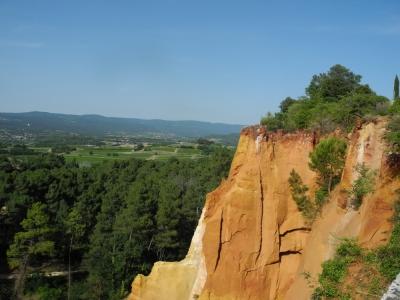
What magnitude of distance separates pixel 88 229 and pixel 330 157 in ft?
106

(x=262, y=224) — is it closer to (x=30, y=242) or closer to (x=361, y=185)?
(x=361, y=185)

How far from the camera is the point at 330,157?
17328 millimetres

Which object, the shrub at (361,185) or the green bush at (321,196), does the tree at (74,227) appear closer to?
the green bush at (321,196)

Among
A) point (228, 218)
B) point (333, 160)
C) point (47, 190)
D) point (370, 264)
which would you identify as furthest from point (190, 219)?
point (370, 264)

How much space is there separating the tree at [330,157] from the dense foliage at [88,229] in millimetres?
21118

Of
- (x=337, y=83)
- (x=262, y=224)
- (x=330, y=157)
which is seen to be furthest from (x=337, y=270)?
(x=337, y=83)

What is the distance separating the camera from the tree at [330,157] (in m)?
17.3

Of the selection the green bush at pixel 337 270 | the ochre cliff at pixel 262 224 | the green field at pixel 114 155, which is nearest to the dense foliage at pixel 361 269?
the green bush at pixel 337 270

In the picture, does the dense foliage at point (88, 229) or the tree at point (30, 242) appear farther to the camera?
the tree at point (30, 242)

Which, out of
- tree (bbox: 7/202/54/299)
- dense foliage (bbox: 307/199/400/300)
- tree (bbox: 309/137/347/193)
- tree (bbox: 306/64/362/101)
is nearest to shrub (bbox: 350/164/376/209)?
dense foliage (bbox: 307/199/400/300)

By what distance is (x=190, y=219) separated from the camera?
152ft

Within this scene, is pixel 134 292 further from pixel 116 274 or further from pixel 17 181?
pixel 17 181

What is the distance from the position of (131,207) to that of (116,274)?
6679mm

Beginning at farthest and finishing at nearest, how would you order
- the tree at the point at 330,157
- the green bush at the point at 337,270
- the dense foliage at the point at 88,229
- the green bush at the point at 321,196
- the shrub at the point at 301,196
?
1. the dense foliage at the point at 88,229
2. the shrub at the point at 301,196
3. the green bush at the point at 321,196
4. the tree at the point at 330,157
5. the green bush at the point at 337,270
